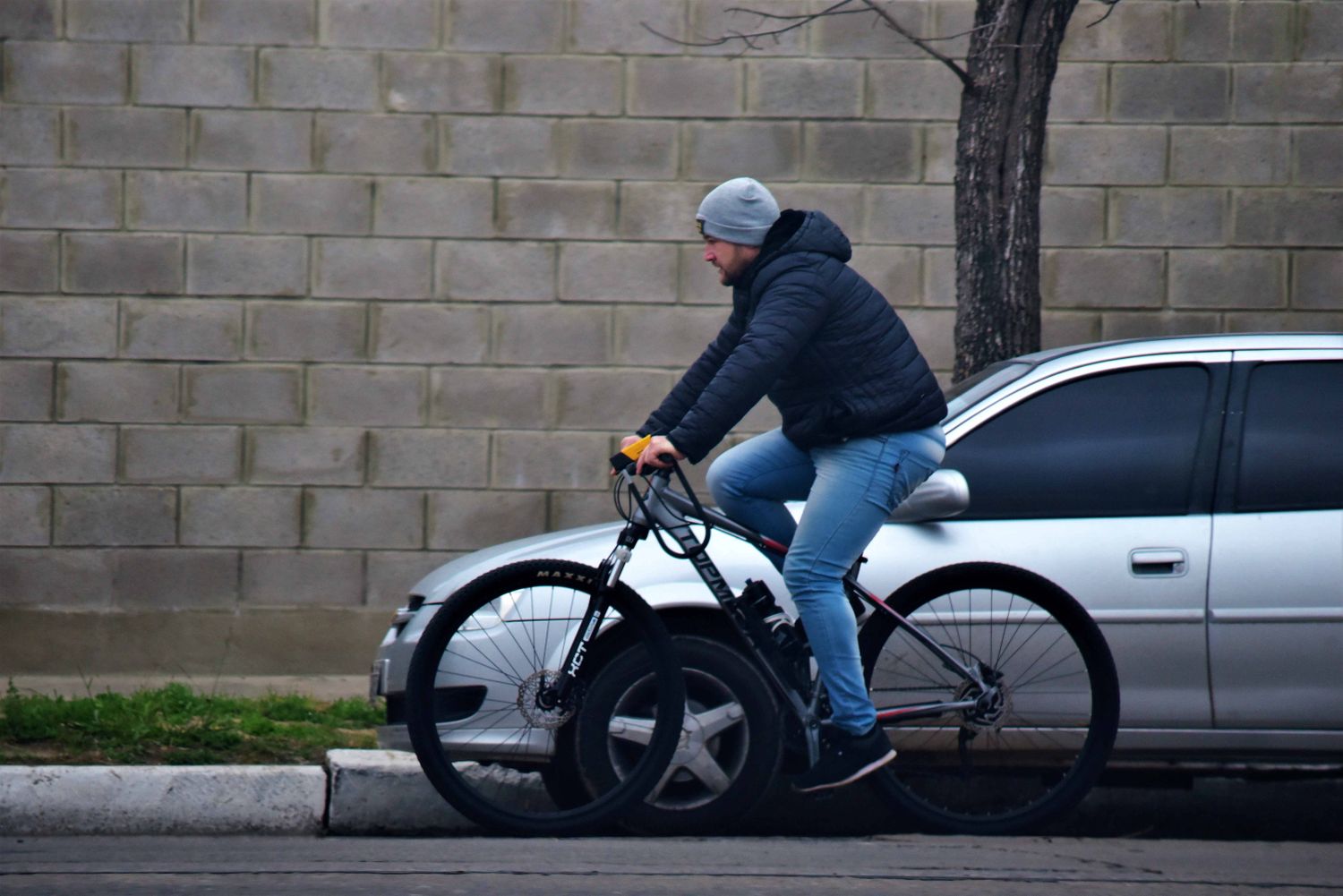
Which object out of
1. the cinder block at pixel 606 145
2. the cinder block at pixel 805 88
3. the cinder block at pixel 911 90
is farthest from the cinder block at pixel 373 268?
the cinder block at pixel 911 90

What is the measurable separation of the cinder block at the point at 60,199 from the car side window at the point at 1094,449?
467cm

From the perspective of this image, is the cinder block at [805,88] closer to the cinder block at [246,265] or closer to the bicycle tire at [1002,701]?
the cinder block at [246,265]

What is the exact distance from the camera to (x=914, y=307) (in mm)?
8055

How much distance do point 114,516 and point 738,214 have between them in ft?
14.7

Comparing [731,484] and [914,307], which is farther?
[914,307]

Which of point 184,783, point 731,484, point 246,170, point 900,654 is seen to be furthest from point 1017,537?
point 246,170

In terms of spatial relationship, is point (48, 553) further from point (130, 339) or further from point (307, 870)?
point (307, 870)

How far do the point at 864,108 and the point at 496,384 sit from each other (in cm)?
218

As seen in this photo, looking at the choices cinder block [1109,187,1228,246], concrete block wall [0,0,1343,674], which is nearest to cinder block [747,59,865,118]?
concrete block wall [0,0,1343,674]

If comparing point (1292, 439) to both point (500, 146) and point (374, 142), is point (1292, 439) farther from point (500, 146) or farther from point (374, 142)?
point (374, 142)

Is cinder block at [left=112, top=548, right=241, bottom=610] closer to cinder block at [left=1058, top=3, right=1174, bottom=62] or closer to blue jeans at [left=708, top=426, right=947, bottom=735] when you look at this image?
blue jeans at [left=708, top=426, right=947, bottom=735]

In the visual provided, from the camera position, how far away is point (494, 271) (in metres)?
7.97

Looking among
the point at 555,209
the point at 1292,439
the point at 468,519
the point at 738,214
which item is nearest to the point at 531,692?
the point at 738,214

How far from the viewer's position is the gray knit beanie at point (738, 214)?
4.51 metres
